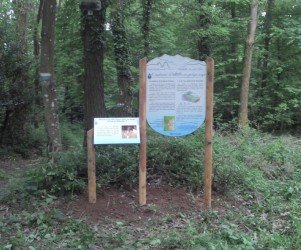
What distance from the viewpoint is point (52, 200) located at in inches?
250

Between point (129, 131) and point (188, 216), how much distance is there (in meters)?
1.61

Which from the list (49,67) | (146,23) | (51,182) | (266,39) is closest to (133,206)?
(51,182)

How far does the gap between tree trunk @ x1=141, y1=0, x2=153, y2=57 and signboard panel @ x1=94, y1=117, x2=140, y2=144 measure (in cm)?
1035

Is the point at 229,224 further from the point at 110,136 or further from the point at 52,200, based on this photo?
the point at 52,200

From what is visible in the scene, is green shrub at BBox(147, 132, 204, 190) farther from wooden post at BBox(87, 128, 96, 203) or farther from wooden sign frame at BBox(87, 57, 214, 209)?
wooden post at BBox(87, 128, 96, 203)

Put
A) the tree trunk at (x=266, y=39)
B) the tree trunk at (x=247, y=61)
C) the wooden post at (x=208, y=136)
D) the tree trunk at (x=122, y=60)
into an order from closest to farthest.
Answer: the wooden post at (x=208, y=136)
the tree trunk at (x=122, y=60)
the tree trunk at (x=247, y=61)
the tree trunk at (x=266, y=39)

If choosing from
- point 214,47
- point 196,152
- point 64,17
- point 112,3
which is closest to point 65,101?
point 214,47

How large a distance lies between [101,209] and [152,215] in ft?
2.64

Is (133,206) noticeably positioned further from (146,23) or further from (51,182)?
(146,23)

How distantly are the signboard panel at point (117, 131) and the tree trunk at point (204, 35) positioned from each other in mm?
11261

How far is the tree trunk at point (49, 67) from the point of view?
375 inches

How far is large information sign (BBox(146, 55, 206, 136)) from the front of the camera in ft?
20.7

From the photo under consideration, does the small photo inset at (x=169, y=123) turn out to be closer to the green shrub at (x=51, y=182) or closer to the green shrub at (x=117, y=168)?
the green shrub at (x=117, y=168)

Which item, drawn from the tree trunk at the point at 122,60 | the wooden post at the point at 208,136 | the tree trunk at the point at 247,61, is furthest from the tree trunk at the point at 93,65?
the tree trunk at the point at 247,61
